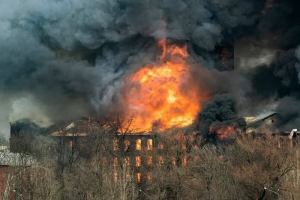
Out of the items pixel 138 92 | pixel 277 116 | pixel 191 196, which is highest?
pixel 138 92

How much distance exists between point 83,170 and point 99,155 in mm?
6905

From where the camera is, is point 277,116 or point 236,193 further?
point 277,116

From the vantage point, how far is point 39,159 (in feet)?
197

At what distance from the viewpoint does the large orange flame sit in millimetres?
74938

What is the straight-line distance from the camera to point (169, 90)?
7512 centimetres

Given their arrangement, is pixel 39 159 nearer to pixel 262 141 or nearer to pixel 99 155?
pixel 99 155

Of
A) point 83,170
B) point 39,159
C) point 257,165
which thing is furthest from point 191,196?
point 39,159

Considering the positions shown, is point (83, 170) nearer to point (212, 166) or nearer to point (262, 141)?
point (212, 166)

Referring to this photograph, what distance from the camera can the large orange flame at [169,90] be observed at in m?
74.9

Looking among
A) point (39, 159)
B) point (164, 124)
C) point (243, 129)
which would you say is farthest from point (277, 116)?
point (39, 159)

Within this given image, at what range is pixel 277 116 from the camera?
7288cm

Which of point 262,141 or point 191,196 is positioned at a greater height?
point 262,141

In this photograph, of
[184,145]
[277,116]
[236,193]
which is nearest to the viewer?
[236,193]

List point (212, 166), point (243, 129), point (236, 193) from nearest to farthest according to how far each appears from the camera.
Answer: point (236, 193)
point (212, 166)
point (243, 129)
